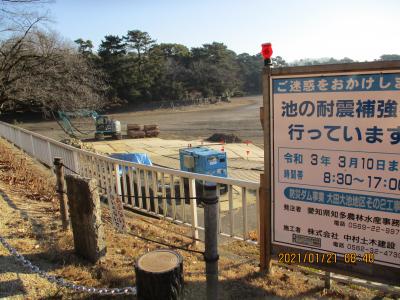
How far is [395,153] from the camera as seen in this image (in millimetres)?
2973

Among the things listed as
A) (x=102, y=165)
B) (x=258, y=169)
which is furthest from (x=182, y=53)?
(x=102, y=165)

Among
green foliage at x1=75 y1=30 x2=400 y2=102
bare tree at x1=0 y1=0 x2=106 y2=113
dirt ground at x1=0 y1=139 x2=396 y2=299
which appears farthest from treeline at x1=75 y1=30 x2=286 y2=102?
dirt ground at x1=0 y1=139 x2=396 y2=299

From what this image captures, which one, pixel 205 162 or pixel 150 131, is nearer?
pixel 205 162

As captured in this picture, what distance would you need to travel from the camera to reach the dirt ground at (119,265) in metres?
3.45

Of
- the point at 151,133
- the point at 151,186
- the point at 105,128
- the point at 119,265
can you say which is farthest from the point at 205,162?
the point at 151,133

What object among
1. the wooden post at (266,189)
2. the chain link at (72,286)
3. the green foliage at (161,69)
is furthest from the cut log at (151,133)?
the wooden post at (266,189)

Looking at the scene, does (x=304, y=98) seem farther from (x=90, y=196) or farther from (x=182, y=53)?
(x=182, y=53)

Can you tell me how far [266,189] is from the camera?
12.0 feet

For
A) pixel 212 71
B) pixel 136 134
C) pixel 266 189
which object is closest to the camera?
pixel 266 189

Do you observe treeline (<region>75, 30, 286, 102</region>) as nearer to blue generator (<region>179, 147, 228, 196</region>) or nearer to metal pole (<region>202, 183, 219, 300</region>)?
blue generator (<region>179, 147, 228, 196</region>)

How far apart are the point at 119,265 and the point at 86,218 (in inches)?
24.2

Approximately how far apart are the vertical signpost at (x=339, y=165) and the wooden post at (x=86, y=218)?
187 cm

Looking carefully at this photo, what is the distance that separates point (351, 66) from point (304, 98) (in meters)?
0.47

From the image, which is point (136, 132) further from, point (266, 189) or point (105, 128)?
point (266, 189)
